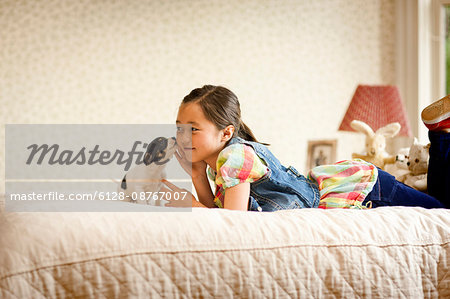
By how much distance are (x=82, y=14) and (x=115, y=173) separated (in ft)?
3.54

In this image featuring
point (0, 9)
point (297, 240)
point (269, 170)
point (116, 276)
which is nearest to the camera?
point (116, 276)

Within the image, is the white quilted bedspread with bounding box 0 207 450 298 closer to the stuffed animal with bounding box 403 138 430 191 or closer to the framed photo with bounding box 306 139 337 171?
the stuffed animal with bounding box 403 138 430 191

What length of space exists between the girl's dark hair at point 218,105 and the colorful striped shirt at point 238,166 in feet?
0.45

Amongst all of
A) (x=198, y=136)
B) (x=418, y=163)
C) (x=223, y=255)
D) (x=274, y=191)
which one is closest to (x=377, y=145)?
(x=418, y=163)

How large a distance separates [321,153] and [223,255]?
252 cm

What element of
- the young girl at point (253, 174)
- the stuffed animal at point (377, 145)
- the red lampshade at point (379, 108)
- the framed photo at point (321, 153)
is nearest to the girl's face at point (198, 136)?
the young girl at point (253, 174)

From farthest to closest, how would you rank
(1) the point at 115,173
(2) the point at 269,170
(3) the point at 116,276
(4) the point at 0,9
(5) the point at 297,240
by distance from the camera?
(1) the point at 115,173
(4) the point at 0,9
(2) the point at 269,170
(5) the point at 297,240
(3) the point at 116,276

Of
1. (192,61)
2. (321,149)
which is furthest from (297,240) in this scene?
(192,61)

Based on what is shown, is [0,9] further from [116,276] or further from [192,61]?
[116,276]

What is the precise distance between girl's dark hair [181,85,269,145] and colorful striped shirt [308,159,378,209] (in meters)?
0.31

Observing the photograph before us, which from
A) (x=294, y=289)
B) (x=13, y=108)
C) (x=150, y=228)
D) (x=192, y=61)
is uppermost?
(x=192, y=61)

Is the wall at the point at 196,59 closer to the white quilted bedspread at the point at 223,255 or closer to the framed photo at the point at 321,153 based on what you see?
the framed photo at the point at 321,153

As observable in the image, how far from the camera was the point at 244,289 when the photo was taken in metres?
0.92

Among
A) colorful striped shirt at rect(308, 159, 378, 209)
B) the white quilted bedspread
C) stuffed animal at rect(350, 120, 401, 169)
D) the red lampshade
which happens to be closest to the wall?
the red lampshade
